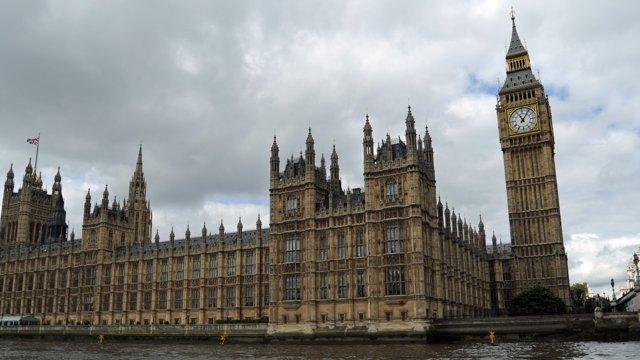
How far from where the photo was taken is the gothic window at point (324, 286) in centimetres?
8256

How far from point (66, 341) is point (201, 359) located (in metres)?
57.8

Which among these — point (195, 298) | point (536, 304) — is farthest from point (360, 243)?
point (195, 298)

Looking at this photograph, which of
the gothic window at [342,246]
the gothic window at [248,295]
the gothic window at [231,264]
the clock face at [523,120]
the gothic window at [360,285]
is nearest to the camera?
the gothic window at [360,285]

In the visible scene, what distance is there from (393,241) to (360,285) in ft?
24.5

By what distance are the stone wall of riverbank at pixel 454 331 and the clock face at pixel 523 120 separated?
62011 mm

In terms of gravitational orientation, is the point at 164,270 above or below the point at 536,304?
above

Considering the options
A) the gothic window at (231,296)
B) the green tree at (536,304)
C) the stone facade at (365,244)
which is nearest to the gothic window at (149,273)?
the gothic window at (231,296)

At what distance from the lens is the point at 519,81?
426ft

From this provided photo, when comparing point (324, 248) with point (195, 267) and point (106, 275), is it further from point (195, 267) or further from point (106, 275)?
point (106, 275)

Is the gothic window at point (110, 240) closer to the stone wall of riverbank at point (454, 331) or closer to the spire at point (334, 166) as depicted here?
the stone wall of riverbank at point (454, 331)

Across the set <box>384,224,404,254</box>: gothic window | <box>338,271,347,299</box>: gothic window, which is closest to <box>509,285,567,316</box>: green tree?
<box>384,224,404,254</box>: gothic window

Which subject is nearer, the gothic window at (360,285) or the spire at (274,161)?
the gothic window at (360,285)

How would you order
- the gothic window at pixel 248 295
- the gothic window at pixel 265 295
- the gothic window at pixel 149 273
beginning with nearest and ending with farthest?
the gothic window at pixel 265 295 → the gothic window at pixel 248 295 → the gothic window at pixel 149 273

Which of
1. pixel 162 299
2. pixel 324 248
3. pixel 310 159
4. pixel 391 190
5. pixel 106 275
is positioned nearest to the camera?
pixel 391 190
